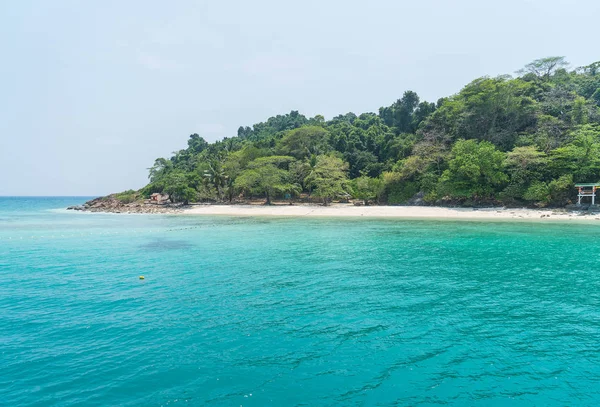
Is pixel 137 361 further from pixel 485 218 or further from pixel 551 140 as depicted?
pixel 551 140

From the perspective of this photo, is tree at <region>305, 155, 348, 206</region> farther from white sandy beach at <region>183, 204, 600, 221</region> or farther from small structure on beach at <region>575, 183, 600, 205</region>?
small structure on beach at <region>575, 183, 600, 205</region>

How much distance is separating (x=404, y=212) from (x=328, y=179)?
596 inches

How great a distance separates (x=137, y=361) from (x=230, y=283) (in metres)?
6.86

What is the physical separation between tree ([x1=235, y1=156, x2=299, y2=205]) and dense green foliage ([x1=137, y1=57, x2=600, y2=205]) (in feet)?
0.65

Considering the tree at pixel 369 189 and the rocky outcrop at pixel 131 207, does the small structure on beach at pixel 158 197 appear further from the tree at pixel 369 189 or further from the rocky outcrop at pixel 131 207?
the tree at pixel 369 189

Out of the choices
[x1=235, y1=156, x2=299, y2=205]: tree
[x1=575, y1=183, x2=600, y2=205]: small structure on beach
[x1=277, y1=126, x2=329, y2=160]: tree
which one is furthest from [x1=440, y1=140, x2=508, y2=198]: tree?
[x1=277, y1=126, x2=329, y2=160]: tree

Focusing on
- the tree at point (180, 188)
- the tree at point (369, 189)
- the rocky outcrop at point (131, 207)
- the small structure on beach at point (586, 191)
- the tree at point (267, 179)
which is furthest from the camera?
the tree at point (180, 188)

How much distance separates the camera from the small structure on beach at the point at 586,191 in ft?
125

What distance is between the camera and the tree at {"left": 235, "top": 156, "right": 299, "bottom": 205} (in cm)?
6181

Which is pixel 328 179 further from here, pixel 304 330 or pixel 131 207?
pixel 304 330

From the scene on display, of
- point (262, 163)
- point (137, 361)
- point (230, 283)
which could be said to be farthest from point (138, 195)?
point (137, 361)

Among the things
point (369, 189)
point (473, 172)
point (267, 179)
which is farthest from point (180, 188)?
point (473, 172)

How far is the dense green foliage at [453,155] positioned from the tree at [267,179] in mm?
199

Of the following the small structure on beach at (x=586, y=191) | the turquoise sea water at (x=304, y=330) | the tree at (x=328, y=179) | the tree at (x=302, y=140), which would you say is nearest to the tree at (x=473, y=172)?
the small structure on beach at (x=586, y=191)
